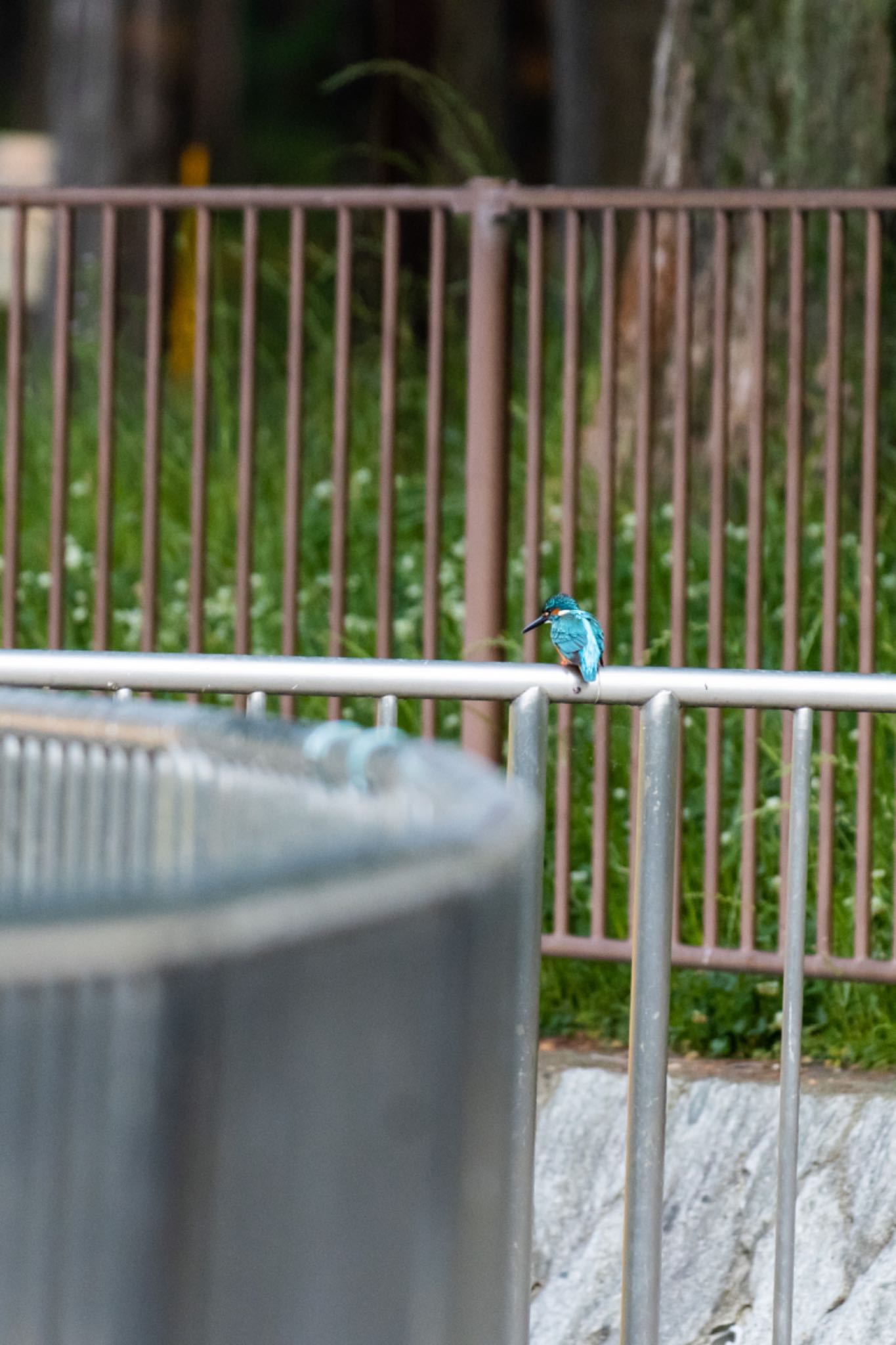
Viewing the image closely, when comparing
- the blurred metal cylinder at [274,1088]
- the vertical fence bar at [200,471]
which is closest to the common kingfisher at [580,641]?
the blurred metal cylinder at [274,1088]

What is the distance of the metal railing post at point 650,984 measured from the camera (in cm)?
224

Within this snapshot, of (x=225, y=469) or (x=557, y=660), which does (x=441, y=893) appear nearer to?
(x=557, y=660)

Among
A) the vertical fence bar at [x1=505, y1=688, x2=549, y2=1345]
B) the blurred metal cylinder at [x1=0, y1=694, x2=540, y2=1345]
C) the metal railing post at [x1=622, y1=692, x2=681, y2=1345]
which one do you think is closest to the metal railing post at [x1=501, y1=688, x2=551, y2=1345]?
the vertical fence bar at [x1=505, y1=688, x2=549, y2=1345]

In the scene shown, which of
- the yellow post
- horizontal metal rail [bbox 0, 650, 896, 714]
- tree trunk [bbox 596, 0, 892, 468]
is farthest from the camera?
the yellow post

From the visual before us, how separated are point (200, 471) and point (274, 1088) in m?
3.25

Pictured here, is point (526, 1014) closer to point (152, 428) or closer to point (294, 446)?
point (294, 446)

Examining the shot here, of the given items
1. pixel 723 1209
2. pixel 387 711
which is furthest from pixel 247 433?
pixel 387 711

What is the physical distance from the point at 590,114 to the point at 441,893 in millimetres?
9537

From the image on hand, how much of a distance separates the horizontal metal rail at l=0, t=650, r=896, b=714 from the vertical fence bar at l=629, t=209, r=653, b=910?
1.71 metres

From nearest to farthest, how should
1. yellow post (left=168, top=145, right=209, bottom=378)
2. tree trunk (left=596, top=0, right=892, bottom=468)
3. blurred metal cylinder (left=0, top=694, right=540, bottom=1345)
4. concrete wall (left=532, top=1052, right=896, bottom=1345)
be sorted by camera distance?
blurred metal cylinder (left=0, top=694, right=540, bottom=1345) → concrete wall (left=532, top=1052, right=896, bottom=1345) → tree trunk (left=596, top=0, right=892, bottom=468) → yellow post (left=168, top=145, right=209, bottom=378)

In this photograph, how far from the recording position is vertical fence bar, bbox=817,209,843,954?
3.81 metres

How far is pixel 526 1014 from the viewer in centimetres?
227

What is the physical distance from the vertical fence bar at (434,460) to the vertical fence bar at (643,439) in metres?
0.40

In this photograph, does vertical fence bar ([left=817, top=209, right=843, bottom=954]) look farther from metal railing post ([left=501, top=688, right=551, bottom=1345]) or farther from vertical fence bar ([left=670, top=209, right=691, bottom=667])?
metal railing post ([left=501, top=688, right=551, bottom=1345])
